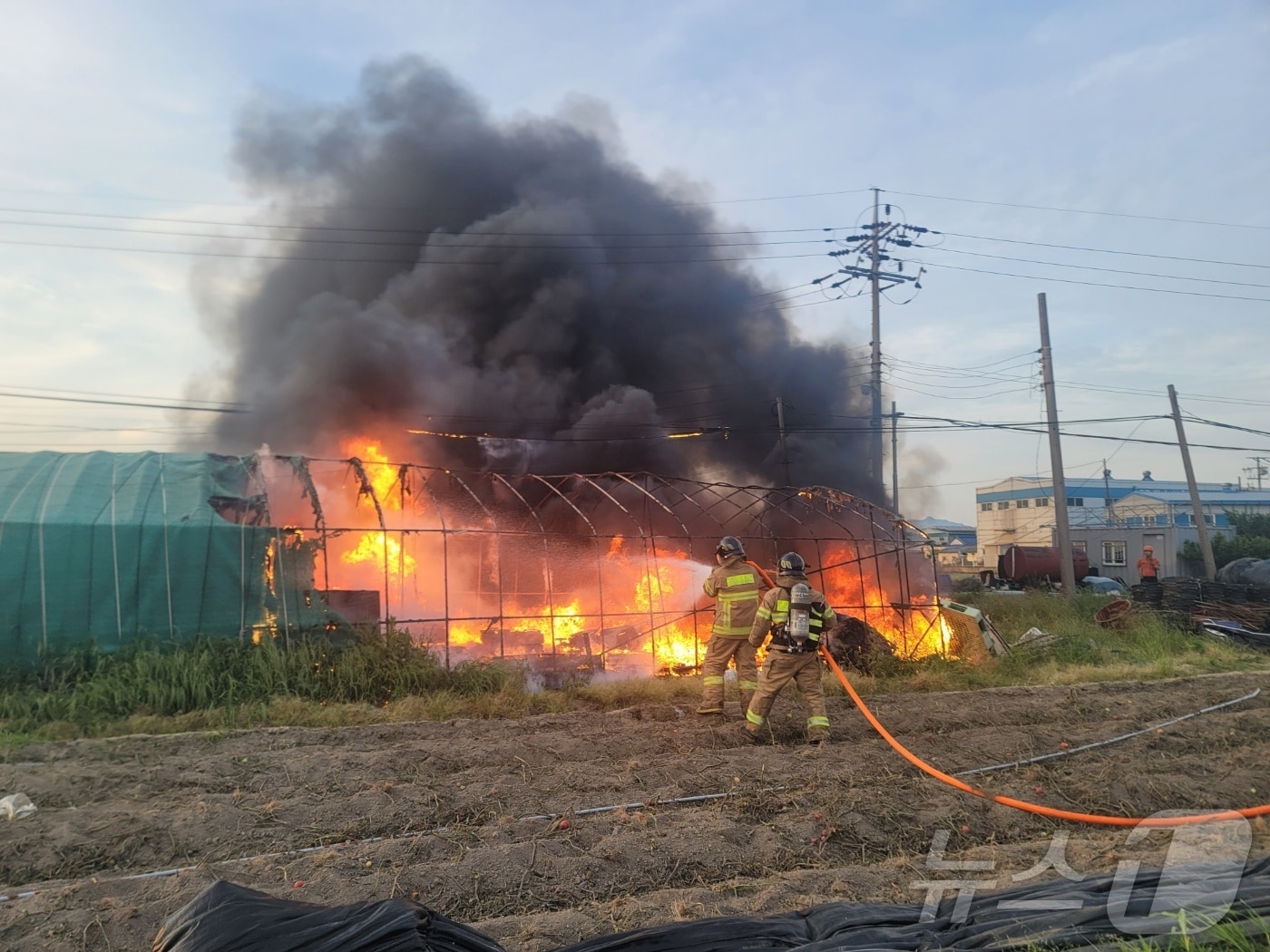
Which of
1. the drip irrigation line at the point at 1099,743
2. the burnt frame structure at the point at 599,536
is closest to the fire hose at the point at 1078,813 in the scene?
the drip irrigation line at the point at 1099,743

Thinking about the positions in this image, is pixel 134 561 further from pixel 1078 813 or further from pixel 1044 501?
pixel 1044 501

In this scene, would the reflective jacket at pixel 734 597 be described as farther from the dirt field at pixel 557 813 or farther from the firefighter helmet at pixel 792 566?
the dirt field at pixel 557 813

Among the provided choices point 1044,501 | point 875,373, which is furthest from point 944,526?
point 875,373

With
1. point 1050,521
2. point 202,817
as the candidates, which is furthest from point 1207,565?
point 1050,521

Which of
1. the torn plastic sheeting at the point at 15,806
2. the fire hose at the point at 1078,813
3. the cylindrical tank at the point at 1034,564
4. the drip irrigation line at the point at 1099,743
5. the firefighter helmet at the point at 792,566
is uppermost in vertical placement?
the firefighter helmet at the point at 792,566

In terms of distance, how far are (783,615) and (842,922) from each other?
16.1 ft

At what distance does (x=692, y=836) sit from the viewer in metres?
4.96

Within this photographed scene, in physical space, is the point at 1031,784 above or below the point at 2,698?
below

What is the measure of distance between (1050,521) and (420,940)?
60.3m

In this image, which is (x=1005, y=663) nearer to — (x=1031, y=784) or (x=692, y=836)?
(x=1031, y=784)

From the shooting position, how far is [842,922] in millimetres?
3207

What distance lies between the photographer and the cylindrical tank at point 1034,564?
93.2 ft

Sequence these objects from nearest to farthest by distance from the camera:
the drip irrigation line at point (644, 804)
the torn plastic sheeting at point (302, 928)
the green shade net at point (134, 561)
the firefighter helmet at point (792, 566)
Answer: the torn plastic sheeting at point (302, 928), the drip irrigation line at point (644, 804), the firefighter helmet at point (792, 566), the green shade net at point (134, 561)

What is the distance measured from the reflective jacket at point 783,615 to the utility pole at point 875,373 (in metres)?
17.7
